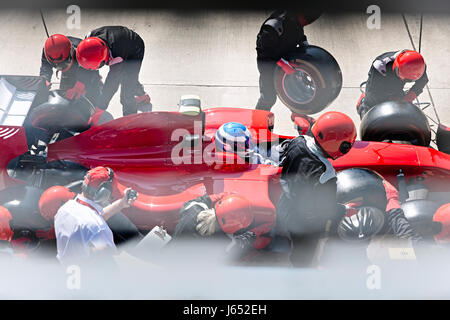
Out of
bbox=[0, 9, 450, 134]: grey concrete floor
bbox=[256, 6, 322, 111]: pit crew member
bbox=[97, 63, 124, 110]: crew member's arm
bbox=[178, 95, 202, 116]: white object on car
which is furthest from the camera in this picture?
bbox=[0, 9, 450, 134]: grey concrete floor

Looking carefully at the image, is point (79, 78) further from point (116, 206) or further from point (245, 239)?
point (245, 239)

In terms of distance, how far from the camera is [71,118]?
14.5 ft

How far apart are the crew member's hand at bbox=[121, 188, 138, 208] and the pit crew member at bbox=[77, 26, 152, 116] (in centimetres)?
158

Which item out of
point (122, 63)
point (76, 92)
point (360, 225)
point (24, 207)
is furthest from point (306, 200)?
point (122, 63)

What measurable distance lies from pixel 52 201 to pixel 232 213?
124cm

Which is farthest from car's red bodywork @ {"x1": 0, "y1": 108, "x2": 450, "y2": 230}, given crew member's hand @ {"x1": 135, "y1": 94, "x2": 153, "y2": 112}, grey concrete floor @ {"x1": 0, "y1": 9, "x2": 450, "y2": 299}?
grey concrete floor @ {"x1": 0, "y1": 9, "x2": 450, "y2": 299}

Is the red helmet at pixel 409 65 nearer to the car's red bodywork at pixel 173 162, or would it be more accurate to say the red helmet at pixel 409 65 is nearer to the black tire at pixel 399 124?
the black tire at pixel 399 124

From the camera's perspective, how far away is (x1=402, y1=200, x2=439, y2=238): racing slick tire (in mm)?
3713

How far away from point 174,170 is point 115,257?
2.99 feet

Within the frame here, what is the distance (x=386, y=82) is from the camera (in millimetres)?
→ 4969

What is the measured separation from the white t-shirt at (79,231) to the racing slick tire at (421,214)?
7.28ft

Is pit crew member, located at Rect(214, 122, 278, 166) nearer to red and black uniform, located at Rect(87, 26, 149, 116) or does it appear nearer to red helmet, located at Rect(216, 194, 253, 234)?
red helmet, located at Rect(216, 194, 253, 234)
